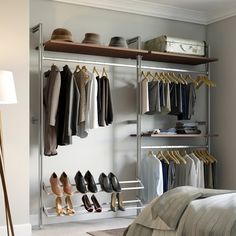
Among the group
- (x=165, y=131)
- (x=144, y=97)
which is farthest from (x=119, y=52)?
(x=165, y=131)

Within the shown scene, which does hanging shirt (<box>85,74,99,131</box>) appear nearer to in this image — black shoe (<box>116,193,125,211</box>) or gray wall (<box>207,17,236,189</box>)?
black shoe (<box>116,193,125,211</box>)

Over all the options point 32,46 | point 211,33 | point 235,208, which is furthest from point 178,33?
point 235,208

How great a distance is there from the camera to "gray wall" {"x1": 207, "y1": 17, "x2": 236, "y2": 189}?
5.63m

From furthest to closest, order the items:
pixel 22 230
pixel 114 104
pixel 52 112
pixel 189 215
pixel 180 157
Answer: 1. pixel 180 157
2. pixel 114 104
3. pixel 52 112
4. pixel 22 230
5. pixel 189 215

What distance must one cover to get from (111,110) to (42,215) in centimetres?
135

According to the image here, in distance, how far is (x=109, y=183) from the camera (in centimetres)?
495

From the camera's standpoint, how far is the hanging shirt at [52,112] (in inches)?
181

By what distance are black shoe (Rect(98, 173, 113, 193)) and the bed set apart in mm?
1477

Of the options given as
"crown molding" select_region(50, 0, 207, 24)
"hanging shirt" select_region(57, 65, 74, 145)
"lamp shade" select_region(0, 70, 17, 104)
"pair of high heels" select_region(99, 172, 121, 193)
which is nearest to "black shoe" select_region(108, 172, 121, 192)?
"pair of high heels" select_region(99, 172, 121, 193)

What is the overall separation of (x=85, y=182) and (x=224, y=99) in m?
2.13

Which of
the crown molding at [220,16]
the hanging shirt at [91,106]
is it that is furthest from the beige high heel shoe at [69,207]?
the crown molding at [220,16]

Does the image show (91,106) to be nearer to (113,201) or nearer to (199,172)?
(113,201)

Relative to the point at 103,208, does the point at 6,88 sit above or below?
above

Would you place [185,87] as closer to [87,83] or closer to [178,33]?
[178,33]
